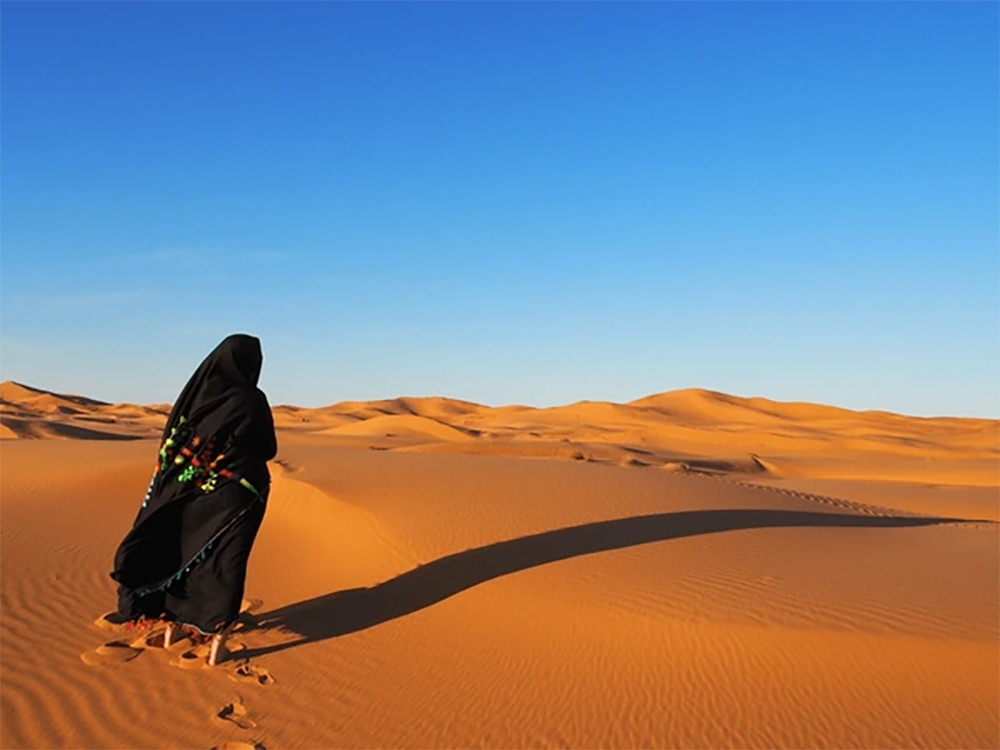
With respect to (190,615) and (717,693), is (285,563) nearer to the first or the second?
(190,615)

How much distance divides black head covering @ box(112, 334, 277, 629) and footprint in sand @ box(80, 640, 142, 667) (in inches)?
11.8

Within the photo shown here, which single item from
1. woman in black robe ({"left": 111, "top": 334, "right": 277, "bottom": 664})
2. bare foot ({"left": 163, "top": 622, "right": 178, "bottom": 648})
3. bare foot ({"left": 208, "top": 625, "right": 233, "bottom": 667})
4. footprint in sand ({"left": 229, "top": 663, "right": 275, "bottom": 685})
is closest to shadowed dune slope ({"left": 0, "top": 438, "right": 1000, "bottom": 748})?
footprint in sand ({"left": 229, "top": 663, "right": 275, "bottom": 685})

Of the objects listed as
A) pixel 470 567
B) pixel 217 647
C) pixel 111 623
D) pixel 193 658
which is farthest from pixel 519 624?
pixel 111 623

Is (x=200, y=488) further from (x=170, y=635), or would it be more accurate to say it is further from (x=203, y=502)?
(x=170, y=635)

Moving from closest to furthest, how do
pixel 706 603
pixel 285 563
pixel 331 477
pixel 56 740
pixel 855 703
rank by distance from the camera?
pixel 56 740, pixel 855 703, pixel 706 603, pixel 285 563, pixel 331 477

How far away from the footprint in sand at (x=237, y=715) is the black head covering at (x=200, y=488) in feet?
2.97

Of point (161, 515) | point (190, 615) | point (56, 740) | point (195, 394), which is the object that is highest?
point (195, 394)

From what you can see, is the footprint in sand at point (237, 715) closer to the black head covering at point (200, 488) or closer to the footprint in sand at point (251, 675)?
the footprint in sand at point (251, 675)

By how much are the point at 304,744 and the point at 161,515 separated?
7.21 feet

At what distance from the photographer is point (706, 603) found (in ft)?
22.1

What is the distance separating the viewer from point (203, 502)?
602cm

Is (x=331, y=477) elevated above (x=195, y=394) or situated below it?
below

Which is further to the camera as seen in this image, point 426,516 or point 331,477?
point 331,477

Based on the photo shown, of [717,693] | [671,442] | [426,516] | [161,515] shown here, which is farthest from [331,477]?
[671,442]
